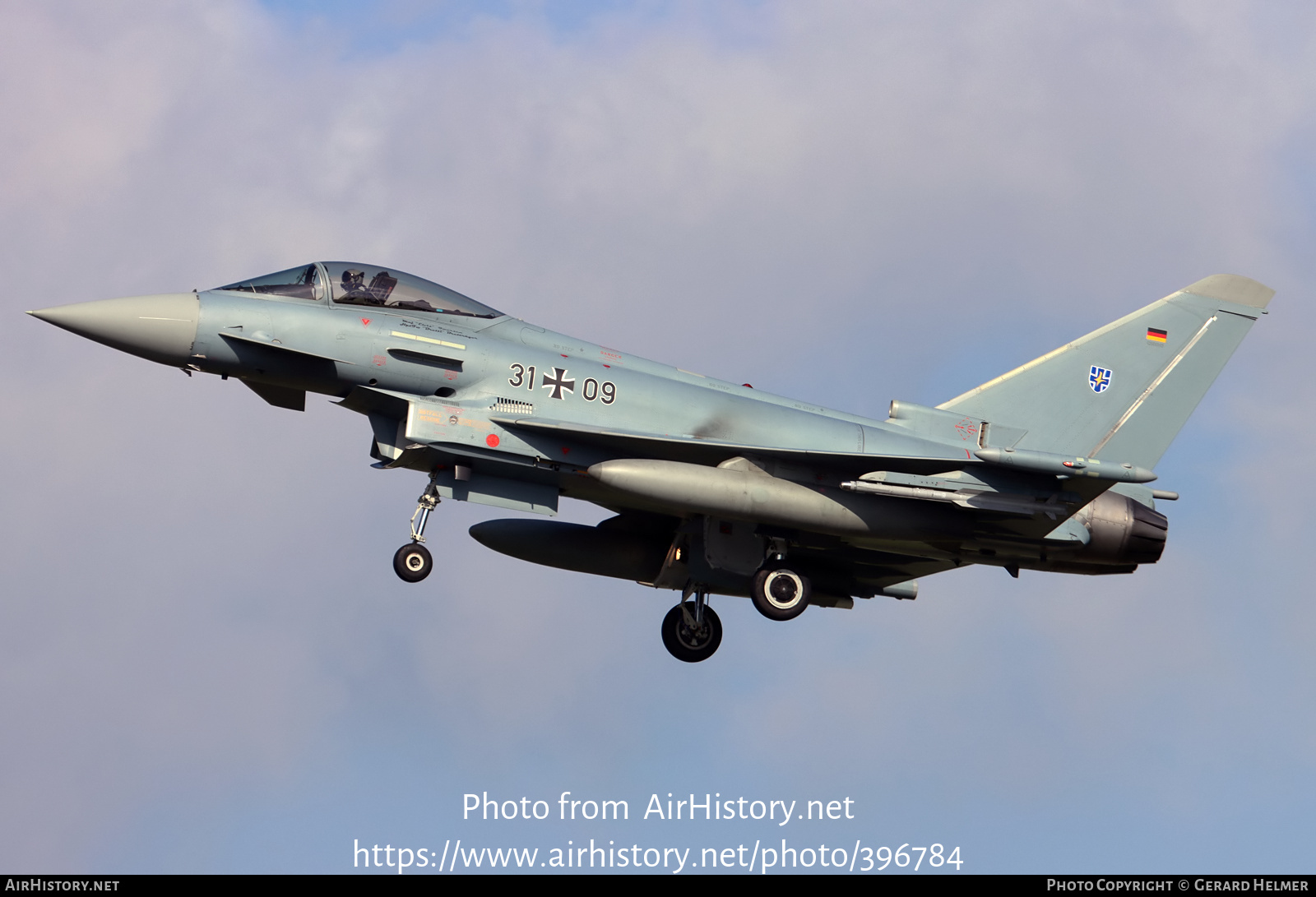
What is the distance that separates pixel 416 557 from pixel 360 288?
3196 millimetres

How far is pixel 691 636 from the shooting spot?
68.3 ft

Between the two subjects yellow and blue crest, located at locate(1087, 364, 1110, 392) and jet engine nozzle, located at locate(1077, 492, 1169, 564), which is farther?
yellow and blue crest, located at locate(1087, 364, 1110, 392)

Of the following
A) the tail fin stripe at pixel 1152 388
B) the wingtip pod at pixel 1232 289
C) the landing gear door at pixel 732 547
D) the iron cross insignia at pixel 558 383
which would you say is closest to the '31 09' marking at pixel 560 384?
the iron cross insignia at pixel 558 383

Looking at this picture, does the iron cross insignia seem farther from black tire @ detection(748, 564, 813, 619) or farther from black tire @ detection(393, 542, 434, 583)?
black tire @ detection(748, 564, 813, 619)

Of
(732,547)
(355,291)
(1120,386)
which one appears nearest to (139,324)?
(355,291)

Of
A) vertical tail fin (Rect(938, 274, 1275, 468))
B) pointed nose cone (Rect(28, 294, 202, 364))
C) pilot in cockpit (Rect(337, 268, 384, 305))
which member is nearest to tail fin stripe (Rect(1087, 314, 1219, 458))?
vertical tail fin (Rect(938, 274, 1275, 468))

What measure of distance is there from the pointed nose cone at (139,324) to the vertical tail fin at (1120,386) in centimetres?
959

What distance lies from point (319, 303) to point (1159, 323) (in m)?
11.0

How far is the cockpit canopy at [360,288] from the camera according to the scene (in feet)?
56.0

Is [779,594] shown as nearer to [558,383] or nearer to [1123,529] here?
[558,383]

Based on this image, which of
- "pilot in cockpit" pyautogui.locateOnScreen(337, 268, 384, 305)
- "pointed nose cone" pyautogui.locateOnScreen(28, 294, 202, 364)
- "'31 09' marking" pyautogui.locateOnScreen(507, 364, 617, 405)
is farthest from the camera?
"'31 09' marking" pyautogui.locateOnScreen(507, 364, 617, 405)

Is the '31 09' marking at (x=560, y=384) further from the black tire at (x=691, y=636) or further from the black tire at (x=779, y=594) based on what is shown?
the black tire at (x=691, y=636)

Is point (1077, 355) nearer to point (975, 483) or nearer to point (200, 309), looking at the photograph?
point (975, 483)

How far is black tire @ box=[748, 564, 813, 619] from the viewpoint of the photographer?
18578 mm
